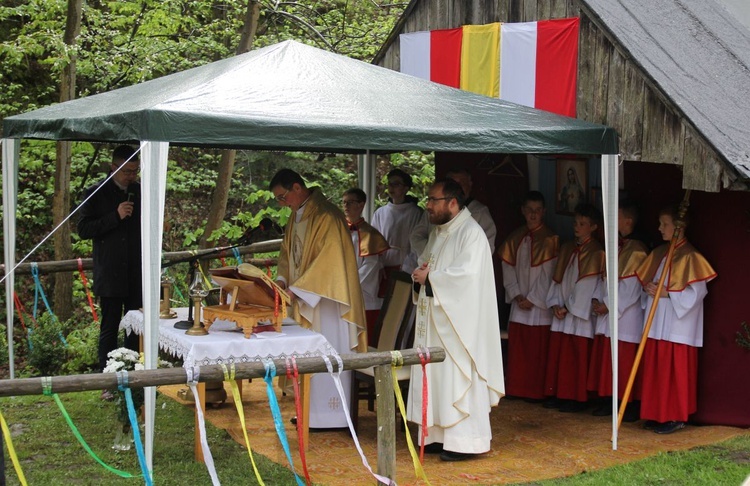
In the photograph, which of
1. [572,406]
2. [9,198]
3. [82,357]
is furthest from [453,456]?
[82,357]

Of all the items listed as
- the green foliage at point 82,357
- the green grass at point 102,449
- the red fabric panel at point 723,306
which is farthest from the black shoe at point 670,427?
the green foliage at point 82,357

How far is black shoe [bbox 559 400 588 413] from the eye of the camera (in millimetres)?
7957

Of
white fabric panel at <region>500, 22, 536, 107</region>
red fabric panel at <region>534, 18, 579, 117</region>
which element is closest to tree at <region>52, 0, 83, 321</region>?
white fabric panel at <region>500, 22, 536, 107</region>

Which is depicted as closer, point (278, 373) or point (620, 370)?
point (278, 373)

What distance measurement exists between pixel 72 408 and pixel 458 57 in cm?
457

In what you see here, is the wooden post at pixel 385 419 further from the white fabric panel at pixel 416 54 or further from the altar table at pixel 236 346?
the white fabric panel at pixel 416 54

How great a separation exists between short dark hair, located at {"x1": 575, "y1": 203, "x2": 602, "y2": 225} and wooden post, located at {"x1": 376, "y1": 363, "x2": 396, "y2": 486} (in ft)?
9.71

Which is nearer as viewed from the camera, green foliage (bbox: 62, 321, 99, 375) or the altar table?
the altar table

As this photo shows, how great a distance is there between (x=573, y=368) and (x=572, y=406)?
1.08 ft

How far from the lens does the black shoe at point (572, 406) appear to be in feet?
26.1

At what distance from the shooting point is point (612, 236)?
6.64 metres

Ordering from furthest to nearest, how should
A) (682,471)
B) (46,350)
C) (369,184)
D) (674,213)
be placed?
(369,184) < (46,350) < (674,213) < (682,471)

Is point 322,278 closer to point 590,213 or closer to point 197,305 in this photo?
point 197,305

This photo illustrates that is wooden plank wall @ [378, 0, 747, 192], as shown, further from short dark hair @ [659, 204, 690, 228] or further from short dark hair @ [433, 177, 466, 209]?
short dark hair @ [433, 177, 466, 209]
